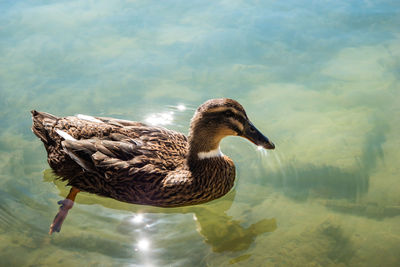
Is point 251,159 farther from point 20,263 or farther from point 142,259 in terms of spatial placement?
point 20,263

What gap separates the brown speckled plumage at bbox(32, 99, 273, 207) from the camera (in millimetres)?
4582

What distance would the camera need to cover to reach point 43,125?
4965 millimetres

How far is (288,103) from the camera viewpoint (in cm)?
620

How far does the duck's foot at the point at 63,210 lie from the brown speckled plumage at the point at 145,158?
86 millimetres

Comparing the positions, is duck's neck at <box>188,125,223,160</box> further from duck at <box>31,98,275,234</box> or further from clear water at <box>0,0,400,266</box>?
clear water at <box>0,0,400,266</box>

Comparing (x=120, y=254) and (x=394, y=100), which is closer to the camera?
(x=120, y=254)

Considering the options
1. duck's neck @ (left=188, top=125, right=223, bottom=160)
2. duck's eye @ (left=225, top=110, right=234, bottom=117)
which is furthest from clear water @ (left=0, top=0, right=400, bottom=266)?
duck's eye @ (left=225, top=110, right=234, bottom=117)

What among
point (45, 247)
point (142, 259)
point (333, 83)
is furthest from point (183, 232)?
point (333, 83)

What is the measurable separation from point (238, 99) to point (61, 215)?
2.78m

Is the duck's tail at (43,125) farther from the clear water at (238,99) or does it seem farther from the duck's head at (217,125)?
the duck's head at (217,125)

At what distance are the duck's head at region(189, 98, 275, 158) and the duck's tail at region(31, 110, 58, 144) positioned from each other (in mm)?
1479

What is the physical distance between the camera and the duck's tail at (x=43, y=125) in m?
4.93

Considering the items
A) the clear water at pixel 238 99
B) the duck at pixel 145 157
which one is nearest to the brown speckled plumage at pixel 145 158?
the duck at pixel 145 157

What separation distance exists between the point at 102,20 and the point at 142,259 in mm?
5140
